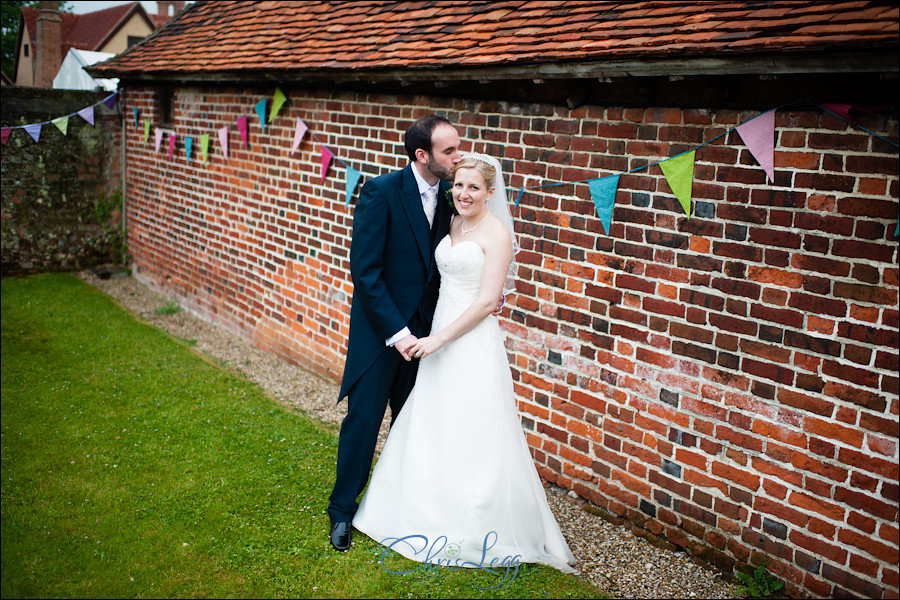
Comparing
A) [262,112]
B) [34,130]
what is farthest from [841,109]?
[34,130]

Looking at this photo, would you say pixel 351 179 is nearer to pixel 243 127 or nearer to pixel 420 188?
pixel 243 127

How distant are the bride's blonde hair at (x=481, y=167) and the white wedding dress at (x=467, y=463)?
371 millimetres

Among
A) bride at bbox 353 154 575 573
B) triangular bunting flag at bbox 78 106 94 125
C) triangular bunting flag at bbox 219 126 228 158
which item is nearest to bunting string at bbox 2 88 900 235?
bride at bbox 353 154 575 573

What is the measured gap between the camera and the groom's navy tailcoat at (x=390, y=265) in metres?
3.69

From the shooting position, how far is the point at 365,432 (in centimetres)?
391

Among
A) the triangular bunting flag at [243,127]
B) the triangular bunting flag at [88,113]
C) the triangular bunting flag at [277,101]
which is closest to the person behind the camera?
the triangular bunting flag at [277,101]

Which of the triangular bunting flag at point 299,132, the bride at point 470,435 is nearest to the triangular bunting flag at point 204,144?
the triangular bunting flag at point 299,132

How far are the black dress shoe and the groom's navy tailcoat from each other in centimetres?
78

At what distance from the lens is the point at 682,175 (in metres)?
3.80

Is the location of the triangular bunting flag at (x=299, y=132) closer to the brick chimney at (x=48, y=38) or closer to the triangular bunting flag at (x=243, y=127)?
the triangular bunting flag at (x=243, y=127)

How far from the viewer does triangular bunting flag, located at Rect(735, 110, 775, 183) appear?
3.41 m

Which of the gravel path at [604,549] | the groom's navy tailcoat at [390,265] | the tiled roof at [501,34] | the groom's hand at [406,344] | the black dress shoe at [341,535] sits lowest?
the gravel path at [604,549]

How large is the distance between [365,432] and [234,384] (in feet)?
10.2

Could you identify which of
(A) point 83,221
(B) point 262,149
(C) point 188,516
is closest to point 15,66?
(A) point 83,221
